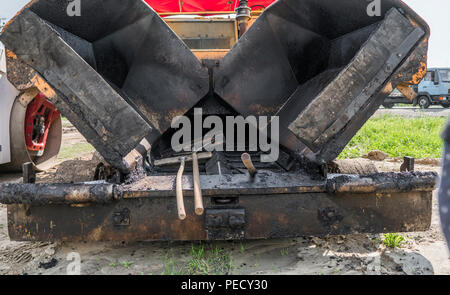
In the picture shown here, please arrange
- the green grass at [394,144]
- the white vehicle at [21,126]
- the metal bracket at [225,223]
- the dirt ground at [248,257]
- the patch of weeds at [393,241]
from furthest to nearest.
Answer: the green grass at [394,144] < the white vehicle at [21,126] < the patch of weeds at [393,241] < the dirt ground at [248,257] < the metal bracket at [225,223]

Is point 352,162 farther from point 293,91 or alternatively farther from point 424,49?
point 424,49

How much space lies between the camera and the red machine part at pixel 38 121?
4.16 meters

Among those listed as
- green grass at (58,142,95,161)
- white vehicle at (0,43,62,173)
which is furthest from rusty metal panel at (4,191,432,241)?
green grass at (58,142,95,161)

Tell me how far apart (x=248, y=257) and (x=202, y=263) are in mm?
283

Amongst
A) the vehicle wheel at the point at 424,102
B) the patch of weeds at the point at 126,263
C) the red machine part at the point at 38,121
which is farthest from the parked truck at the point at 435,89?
the patch of weeds at the point at 126,263

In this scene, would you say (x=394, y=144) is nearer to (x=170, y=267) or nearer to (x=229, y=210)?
(x=229, y=210)

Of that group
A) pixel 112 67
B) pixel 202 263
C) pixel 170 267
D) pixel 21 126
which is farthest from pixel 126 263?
pixel 21 126

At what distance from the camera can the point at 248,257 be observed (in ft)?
6.77

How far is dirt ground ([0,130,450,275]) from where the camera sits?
6.31ft

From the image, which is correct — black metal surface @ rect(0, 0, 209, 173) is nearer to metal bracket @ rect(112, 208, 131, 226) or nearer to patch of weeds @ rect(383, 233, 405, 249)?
metal bracket @ rect(112, 208, 131, 226)

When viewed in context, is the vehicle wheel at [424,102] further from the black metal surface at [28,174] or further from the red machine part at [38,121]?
the black metal surface at [28,174]

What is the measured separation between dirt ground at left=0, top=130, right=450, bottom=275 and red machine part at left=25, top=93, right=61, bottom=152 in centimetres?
210

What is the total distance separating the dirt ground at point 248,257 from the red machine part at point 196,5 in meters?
2.93
